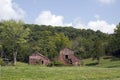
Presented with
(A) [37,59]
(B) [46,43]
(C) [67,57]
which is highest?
(B) [46,43]

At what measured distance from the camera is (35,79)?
2798 cm

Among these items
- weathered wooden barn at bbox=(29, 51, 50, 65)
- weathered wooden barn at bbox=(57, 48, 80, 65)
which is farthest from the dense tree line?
weathered wooden barn at bbox=(57, 48, 80, 65)

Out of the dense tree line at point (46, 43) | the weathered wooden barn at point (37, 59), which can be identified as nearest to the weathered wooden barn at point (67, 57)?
the weathered wooden barn at point (37, 59)

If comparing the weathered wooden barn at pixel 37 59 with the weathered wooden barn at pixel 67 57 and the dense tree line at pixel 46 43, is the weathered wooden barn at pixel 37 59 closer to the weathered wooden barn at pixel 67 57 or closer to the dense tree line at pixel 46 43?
the weathered wooden barn at pixel 67 57

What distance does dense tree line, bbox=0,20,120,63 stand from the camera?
9675cm

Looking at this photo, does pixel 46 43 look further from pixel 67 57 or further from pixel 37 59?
pixel 67 57

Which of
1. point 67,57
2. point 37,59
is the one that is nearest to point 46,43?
point 37,59

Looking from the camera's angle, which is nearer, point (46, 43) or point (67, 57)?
point (67, 57)

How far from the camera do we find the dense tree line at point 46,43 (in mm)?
96750

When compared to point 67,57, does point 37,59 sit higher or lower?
lower

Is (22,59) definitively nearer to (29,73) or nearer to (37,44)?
(37,44)

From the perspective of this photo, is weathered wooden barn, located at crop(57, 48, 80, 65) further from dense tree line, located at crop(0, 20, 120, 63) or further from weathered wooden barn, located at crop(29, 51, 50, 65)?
dense tree line, located at crop(0, 20, 120, 63)

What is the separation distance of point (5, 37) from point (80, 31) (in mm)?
98777

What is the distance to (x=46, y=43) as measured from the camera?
132 meters
